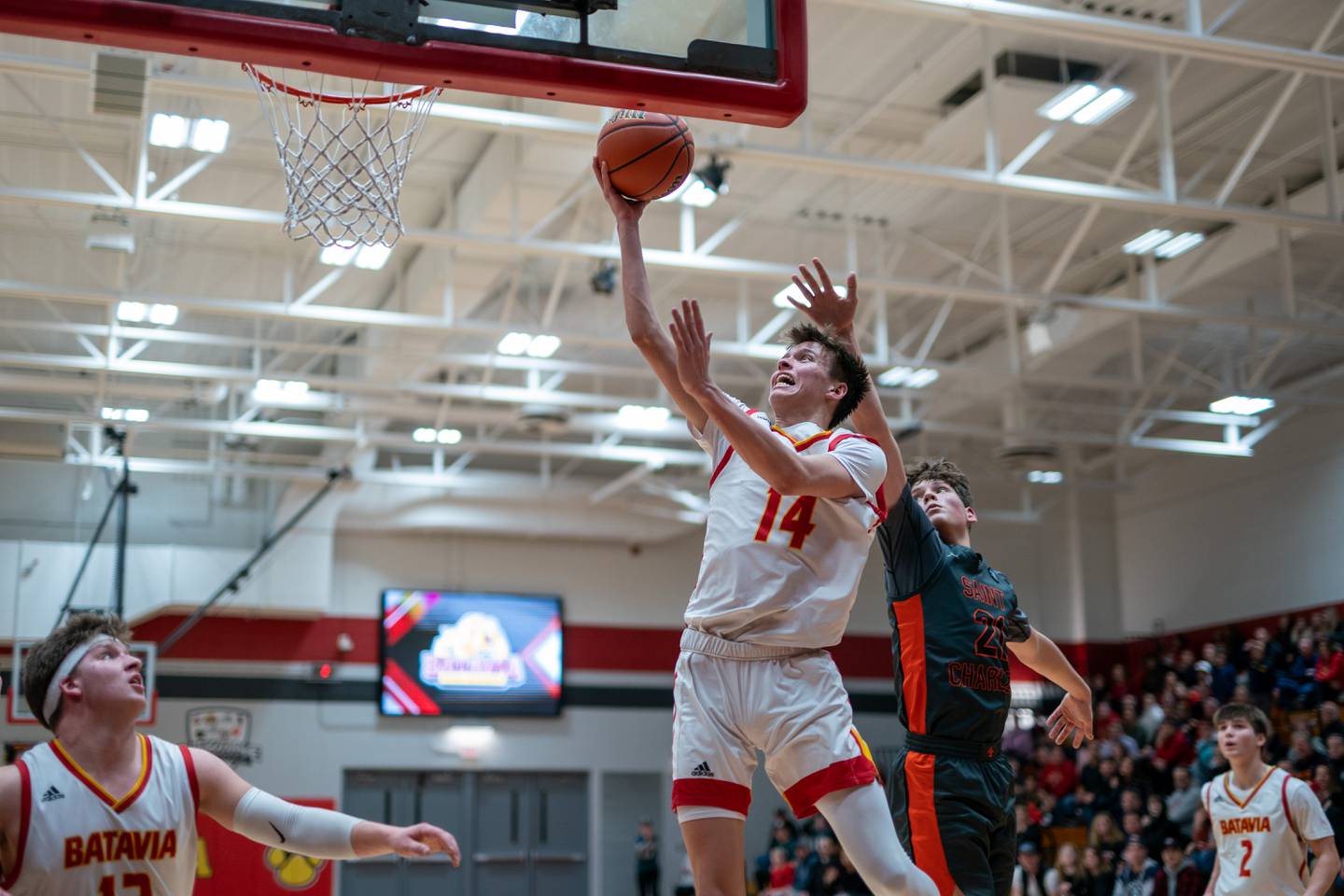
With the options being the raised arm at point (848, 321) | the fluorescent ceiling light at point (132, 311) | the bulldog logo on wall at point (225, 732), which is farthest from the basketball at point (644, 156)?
the bulldog logo on wall at point (225, 732)

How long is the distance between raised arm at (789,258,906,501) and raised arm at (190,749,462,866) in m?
1.95

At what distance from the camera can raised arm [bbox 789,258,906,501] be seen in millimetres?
4699

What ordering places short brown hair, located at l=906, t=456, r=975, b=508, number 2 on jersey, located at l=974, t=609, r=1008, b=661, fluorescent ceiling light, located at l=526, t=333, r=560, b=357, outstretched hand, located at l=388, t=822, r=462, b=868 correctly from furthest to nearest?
fluorescent ceiling light, located at l=526, t=333, r=560, b=357, short brown hair, located at l=906, t=456, r=975, b=508, number 2 on jersey, located at l=974, t=609, r=1008, b=661, outstretched hand, located at l=388, t=822, r=462, b=868

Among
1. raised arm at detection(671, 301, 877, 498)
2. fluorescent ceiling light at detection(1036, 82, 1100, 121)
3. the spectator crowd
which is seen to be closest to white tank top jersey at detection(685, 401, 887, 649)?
raised arm at detection(671, 301, 877, 498)

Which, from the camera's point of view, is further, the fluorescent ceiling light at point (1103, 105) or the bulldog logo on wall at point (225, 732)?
the bulldog logo on wall at point (225, 732)

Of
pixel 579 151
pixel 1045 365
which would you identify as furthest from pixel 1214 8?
pixel 1045 365

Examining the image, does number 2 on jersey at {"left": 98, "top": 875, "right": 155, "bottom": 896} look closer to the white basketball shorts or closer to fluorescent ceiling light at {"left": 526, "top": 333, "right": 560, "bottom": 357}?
the white basketball shorts

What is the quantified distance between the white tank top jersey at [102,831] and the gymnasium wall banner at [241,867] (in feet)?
22.0

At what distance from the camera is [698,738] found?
4094 mm

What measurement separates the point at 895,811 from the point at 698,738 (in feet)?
4.49

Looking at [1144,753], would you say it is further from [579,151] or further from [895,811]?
[895,811]

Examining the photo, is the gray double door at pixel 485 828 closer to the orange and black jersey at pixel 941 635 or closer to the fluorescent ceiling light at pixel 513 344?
the fluorescent ceiling light at pixel 513 344

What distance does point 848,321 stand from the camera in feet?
15.6

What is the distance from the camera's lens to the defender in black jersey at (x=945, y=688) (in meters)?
4.92
